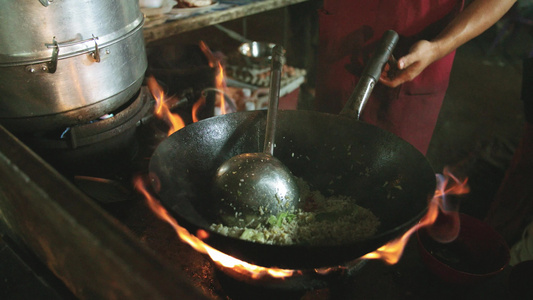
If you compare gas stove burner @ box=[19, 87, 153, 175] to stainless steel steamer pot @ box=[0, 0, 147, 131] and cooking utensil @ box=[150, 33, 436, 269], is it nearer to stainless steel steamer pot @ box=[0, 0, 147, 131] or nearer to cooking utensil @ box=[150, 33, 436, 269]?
stainless steel steamer pot @ box=[0, 0, 147, 131]

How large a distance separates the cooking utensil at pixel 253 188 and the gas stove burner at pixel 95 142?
60 centimetres

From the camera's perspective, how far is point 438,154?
12.9ft

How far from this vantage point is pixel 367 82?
5.06 ft

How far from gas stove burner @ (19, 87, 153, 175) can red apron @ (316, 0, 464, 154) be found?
51.0 inches

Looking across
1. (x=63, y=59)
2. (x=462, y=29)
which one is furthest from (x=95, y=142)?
(x=462, y=29)

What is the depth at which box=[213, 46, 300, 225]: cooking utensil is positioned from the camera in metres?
1.29

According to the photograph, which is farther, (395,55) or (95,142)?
(395,55)

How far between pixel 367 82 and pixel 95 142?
49.2 inches

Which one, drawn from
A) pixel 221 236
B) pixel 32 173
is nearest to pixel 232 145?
pixel 221 236

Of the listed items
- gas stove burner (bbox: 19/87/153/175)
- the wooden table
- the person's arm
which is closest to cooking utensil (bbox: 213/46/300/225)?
gas stove burner (bbox: 19/87/153/175)

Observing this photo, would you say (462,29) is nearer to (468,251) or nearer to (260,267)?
(468,251)

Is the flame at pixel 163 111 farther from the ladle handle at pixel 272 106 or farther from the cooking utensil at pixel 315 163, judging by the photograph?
the ladle handle at pixel 272 106

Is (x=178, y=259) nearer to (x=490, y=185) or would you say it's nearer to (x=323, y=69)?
(x=323, y=69)

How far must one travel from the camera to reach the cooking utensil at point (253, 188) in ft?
4.24
